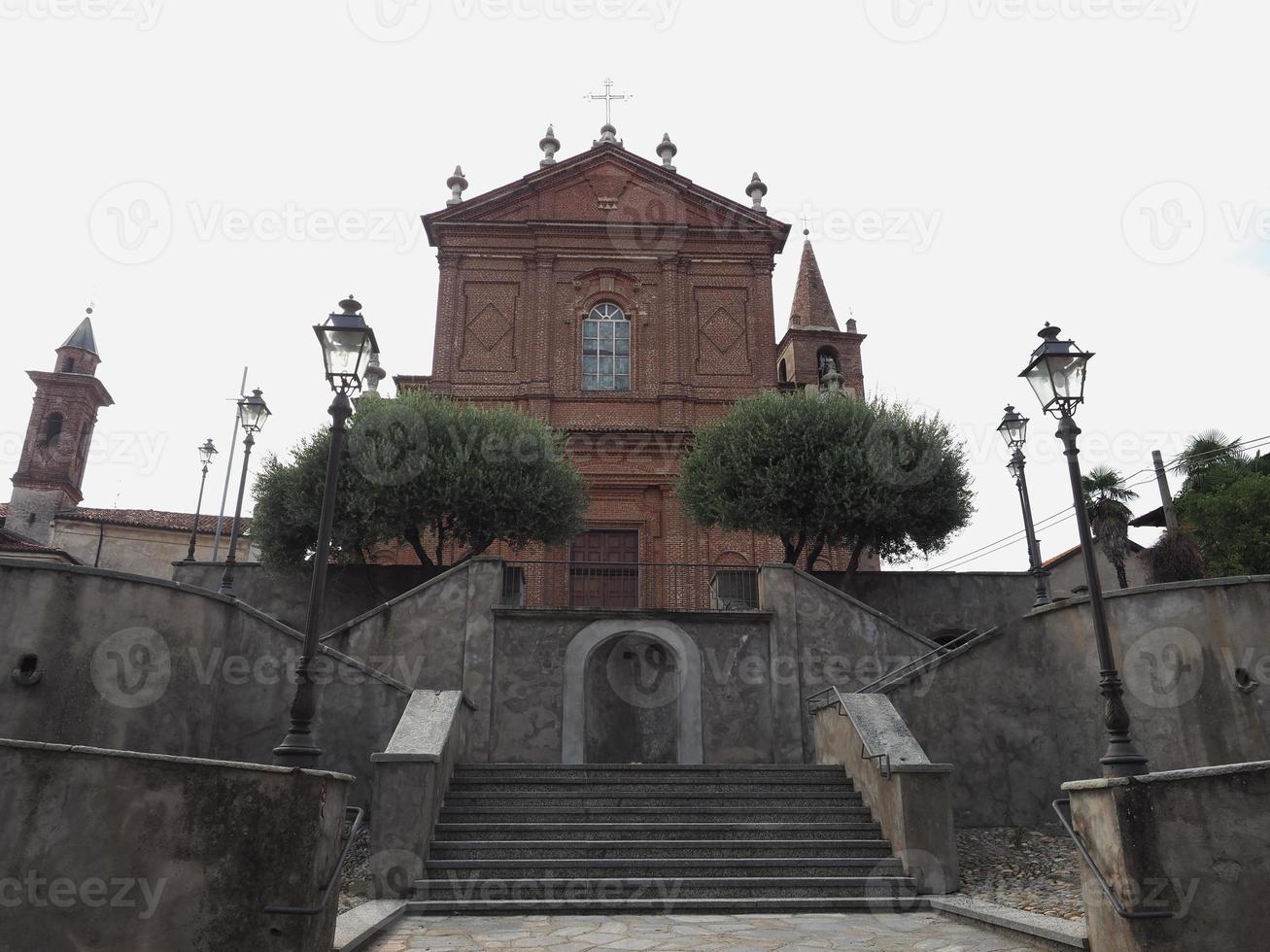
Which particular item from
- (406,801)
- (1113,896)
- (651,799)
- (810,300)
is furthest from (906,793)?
(810,300)

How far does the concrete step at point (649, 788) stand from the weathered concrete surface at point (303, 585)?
7889 mm

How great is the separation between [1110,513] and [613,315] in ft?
50.9

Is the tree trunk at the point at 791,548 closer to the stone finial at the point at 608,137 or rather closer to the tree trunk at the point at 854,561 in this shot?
the tree trunk at the point at 854,561

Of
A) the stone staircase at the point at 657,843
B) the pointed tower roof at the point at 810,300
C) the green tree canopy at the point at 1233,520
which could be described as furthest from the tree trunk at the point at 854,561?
the pointed tower roof at the point at 810,300

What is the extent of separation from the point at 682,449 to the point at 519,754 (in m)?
10.8

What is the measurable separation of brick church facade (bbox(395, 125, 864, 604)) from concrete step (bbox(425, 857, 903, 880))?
13.5m

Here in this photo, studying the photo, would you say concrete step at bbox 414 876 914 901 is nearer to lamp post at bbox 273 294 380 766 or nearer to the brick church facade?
lamp post at bbox 273 294 380 766

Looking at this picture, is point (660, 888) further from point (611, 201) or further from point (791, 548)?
point (611, 201)

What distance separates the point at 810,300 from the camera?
3478 centimetres

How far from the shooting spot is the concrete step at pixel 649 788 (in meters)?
10.2

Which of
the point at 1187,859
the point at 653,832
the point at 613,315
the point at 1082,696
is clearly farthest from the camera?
the point at 613,315

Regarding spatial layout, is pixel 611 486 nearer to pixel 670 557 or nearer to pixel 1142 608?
pixel 670 557

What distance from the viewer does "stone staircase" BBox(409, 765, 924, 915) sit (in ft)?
26.7

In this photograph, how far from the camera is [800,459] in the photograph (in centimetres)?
1755
